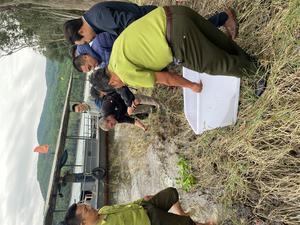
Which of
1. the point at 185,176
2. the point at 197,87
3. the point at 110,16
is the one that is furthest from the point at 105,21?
the point at 185,176

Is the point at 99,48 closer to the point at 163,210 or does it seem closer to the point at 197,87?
the point at 197,87

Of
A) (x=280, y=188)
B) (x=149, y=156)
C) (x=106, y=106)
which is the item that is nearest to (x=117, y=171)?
(x=149, y=156)

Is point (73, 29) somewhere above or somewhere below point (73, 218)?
above

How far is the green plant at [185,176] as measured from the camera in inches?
208

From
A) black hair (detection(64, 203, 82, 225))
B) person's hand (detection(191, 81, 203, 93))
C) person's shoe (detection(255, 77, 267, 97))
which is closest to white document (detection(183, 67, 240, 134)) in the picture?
person's hand (detection(191, 81, 203, 93))

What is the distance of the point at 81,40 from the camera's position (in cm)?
427

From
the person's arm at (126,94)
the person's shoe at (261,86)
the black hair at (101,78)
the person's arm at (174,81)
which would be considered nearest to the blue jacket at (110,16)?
the black hair at (101,78)

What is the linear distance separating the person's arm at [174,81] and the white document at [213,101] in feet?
0.26

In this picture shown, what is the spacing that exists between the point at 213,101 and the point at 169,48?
91cm

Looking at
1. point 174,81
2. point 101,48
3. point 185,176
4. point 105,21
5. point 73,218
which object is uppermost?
point 101,48

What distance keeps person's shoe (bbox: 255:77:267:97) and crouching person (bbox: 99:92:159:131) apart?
111 inches

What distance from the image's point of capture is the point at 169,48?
3.53 meters

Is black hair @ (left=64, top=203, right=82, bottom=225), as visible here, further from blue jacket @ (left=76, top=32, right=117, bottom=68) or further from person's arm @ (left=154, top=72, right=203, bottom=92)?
blue jacket @ (left=76, top=32, right=117, bottom=68)

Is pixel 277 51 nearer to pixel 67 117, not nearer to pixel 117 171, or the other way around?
Result: pixel 117 171
